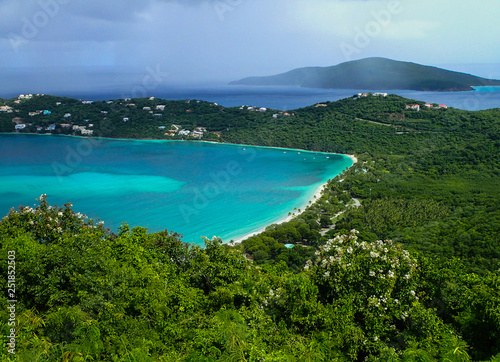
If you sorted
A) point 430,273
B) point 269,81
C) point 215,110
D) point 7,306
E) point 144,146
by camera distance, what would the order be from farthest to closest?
point 269,81 → point 215,110 → point 144,146 → point 430,273 → point 7,306

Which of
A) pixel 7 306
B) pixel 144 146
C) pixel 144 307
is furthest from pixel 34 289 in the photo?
pixel 144 146

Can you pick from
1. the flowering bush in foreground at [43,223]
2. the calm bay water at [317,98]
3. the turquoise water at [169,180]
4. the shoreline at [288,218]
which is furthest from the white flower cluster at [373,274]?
the calm bay water at [317,98]

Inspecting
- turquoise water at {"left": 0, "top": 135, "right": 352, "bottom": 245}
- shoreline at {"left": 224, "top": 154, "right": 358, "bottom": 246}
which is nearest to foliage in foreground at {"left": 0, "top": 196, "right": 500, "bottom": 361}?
shoreline at {"left": 224, "top": 154, "right": 358, "bottom": 246}

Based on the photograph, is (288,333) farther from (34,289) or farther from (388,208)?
(388,208)

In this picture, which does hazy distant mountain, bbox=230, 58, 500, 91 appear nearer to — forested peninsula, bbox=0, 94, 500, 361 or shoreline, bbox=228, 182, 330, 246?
shoreline, bbox=228, 182, 330, 246

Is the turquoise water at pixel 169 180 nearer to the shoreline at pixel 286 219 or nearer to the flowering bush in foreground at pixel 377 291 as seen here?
the shoreline at pixel 286 219
